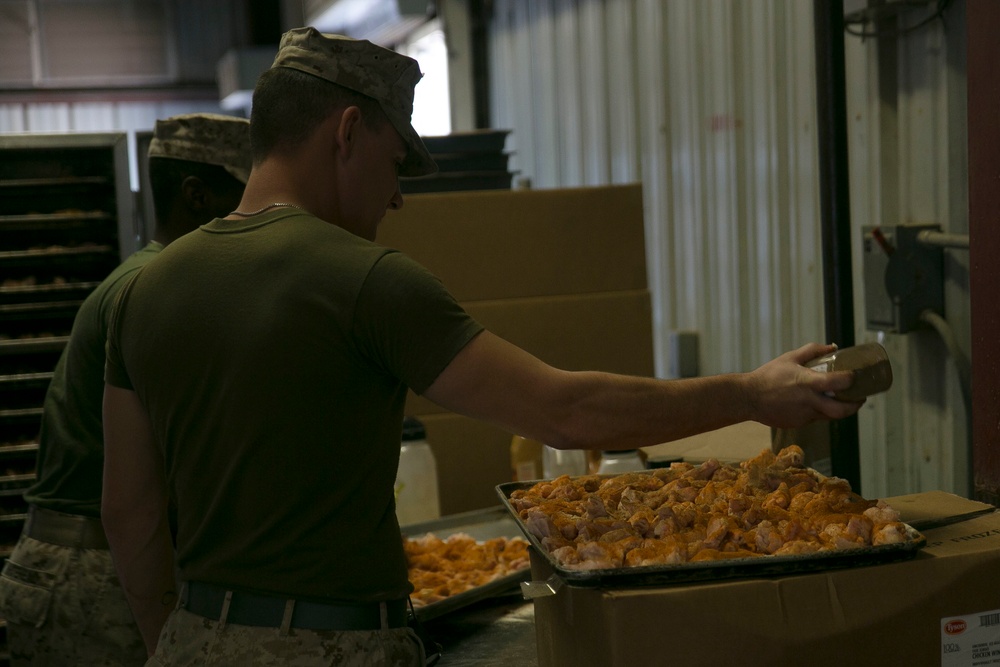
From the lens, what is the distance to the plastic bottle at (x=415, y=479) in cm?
283

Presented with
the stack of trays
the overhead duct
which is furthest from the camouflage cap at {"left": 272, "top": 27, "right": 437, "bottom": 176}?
the overhead duct

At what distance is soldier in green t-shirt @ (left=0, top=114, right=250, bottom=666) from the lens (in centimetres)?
230

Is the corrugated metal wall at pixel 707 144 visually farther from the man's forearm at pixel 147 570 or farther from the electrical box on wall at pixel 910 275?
the man's forearm at pixel 147 570

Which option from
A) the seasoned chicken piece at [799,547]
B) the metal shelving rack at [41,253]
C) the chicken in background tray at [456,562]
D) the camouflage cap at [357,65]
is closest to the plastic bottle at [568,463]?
the chicken in background tray at [456,562]

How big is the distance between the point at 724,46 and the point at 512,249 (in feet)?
3.72

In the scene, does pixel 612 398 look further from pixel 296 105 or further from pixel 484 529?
pixel 484 529

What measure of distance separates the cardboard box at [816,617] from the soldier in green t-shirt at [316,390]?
0.24 metres

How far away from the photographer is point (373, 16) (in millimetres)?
6105

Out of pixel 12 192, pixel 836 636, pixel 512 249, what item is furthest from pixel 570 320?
pixel 836 636

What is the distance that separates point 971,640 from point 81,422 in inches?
72.2

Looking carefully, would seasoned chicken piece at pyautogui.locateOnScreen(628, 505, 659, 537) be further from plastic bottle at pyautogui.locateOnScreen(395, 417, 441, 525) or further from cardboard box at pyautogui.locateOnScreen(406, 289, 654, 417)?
cardboard box at pyautogui.locateOnScreen(406, 289, 654, 417)

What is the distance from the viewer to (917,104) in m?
2.84

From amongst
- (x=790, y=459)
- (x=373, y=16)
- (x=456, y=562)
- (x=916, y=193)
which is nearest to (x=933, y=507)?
(x=790, y=459)

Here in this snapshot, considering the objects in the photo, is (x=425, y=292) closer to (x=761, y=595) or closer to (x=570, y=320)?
(x=761, y=595)
